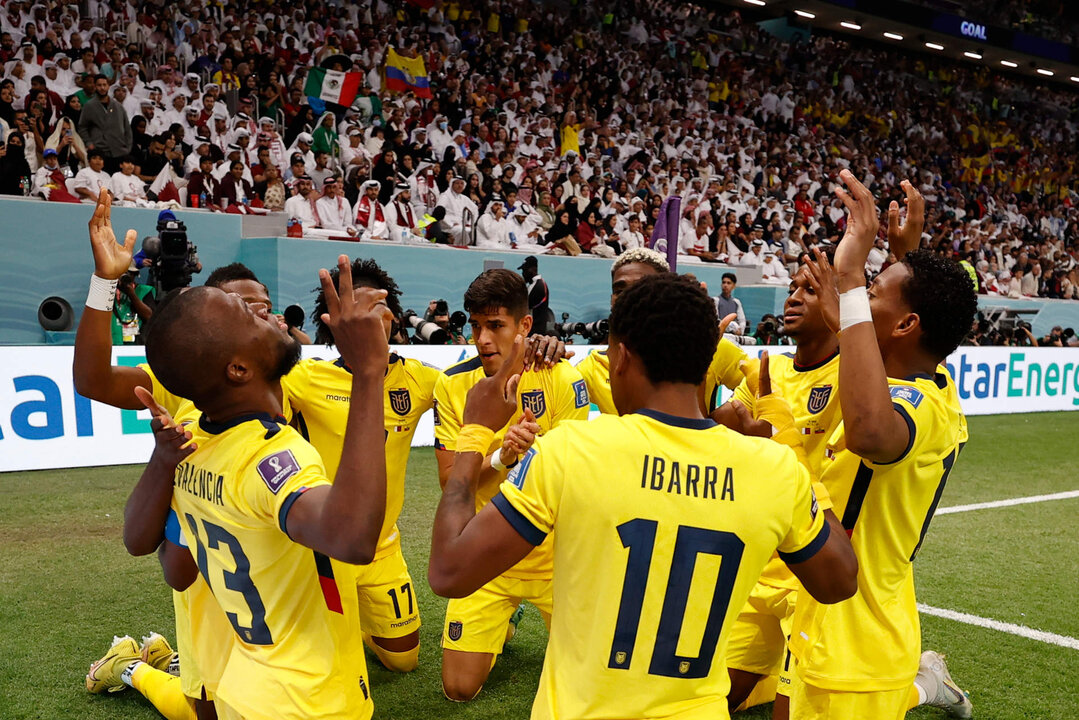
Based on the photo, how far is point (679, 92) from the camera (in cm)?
2452

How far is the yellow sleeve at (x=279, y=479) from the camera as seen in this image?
214cm

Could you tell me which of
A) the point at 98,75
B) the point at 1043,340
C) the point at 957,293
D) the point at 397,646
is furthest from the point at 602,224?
the point at 957,293

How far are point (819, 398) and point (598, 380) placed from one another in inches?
55.3

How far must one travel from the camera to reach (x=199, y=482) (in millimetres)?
2396

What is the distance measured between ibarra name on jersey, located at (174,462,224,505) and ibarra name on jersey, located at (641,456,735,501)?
1.12 metres

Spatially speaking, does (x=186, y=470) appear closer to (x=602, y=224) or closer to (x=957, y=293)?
(x=957, y=293)

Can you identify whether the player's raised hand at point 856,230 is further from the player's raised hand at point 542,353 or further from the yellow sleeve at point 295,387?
the yellow sleeve at point 295,387

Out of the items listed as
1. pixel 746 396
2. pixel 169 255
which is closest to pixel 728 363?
pixel 746 396

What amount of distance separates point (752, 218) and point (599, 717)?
20632 millimetres

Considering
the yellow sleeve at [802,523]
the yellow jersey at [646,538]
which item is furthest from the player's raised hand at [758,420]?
the yellow jersey at [646,538]

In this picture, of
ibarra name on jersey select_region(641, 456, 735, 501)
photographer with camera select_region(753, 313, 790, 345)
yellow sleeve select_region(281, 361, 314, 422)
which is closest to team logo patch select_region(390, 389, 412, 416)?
yellow sleeve select_region(281, 361, 314, 422)

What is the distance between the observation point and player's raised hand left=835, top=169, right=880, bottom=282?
8.36 ft

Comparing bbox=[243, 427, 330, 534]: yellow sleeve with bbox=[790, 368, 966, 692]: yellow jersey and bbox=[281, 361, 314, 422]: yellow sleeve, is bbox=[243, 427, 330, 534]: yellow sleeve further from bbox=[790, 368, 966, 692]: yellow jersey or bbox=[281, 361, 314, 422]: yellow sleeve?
bbox=[281, 361, 314, 422]: yellow sleeve

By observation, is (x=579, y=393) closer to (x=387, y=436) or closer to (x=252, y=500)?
(x=387, y=436)
